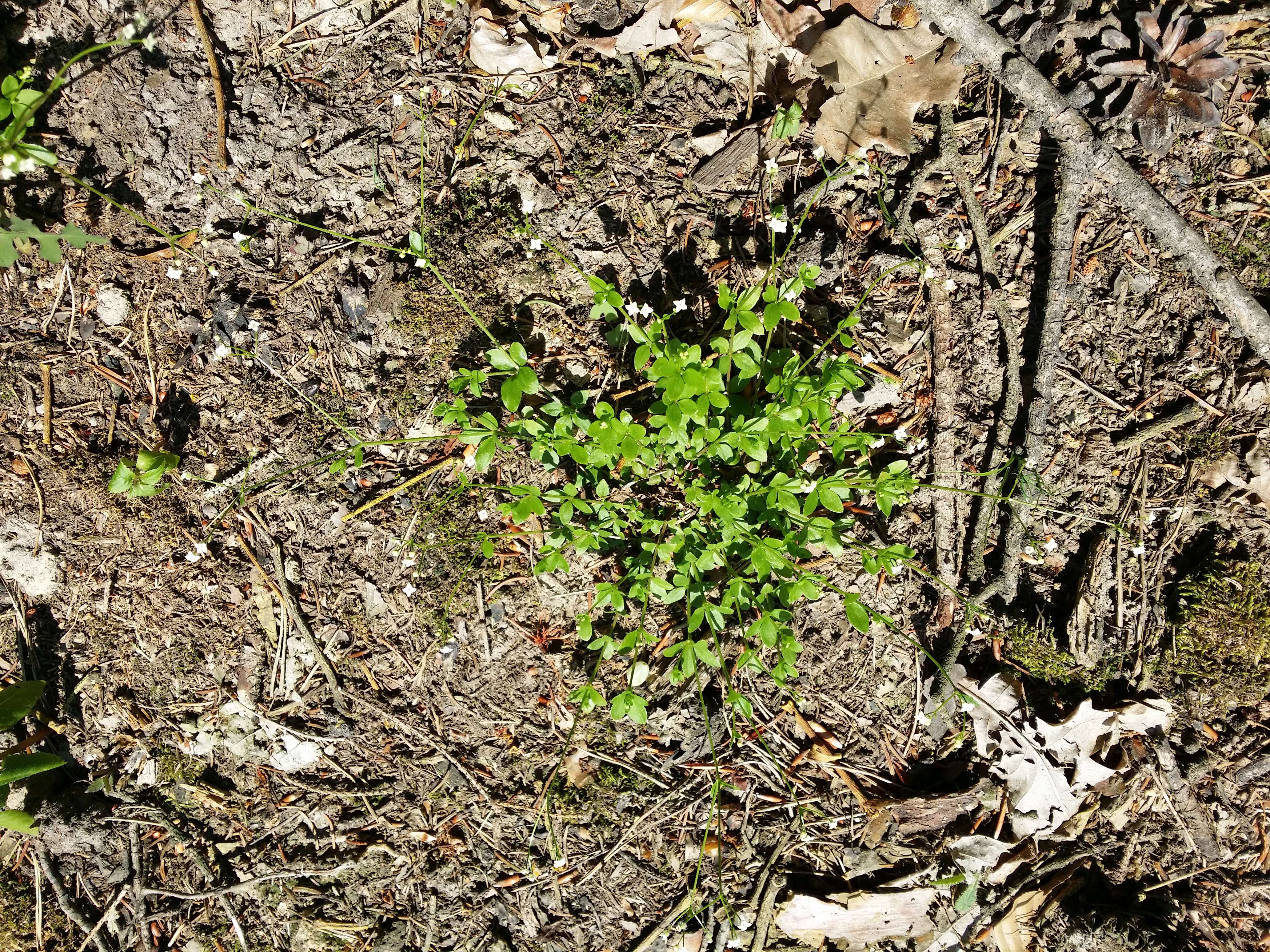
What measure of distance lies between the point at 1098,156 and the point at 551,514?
331 centimetres

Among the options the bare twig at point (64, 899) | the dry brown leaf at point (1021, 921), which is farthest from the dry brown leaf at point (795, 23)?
the bare twig at point (64, 899)

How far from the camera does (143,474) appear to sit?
3863 mm

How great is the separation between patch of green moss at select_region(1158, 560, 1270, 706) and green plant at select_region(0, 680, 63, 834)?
5.85 metres

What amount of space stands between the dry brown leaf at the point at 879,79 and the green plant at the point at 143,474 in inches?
120

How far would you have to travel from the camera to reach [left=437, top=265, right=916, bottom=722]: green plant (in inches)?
131

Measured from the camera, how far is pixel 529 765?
386 centimetres

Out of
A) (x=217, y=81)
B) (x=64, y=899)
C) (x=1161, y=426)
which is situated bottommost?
(x=64, y=899)

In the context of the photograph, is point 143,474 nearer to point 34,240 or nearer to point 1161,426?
point 34,240

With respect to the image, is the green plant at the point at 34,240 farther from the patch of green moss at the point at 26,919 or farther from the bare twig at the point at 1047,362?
the bare twig at the point at 1047,362

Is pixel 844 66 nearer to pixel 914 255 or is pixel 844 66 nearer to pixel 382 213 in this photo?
pixel 914 255

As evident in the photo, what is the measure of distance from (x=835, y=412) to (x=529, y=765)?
8.11ft

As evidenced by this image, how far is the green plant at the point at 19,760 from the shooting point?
12.2 ft

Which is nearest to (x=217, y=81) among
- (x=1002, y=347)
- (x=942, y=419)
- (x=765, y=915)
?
(x=942, y=419)

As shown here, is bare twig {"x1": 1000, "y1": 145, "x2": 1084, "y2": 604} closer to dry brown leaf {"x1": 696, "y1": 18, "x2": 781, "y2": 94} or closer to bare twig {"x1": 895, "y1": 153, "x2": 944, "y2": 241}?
bare twig {"x1": 895, "y1": 153, "x2": 944, "y2": 241}
